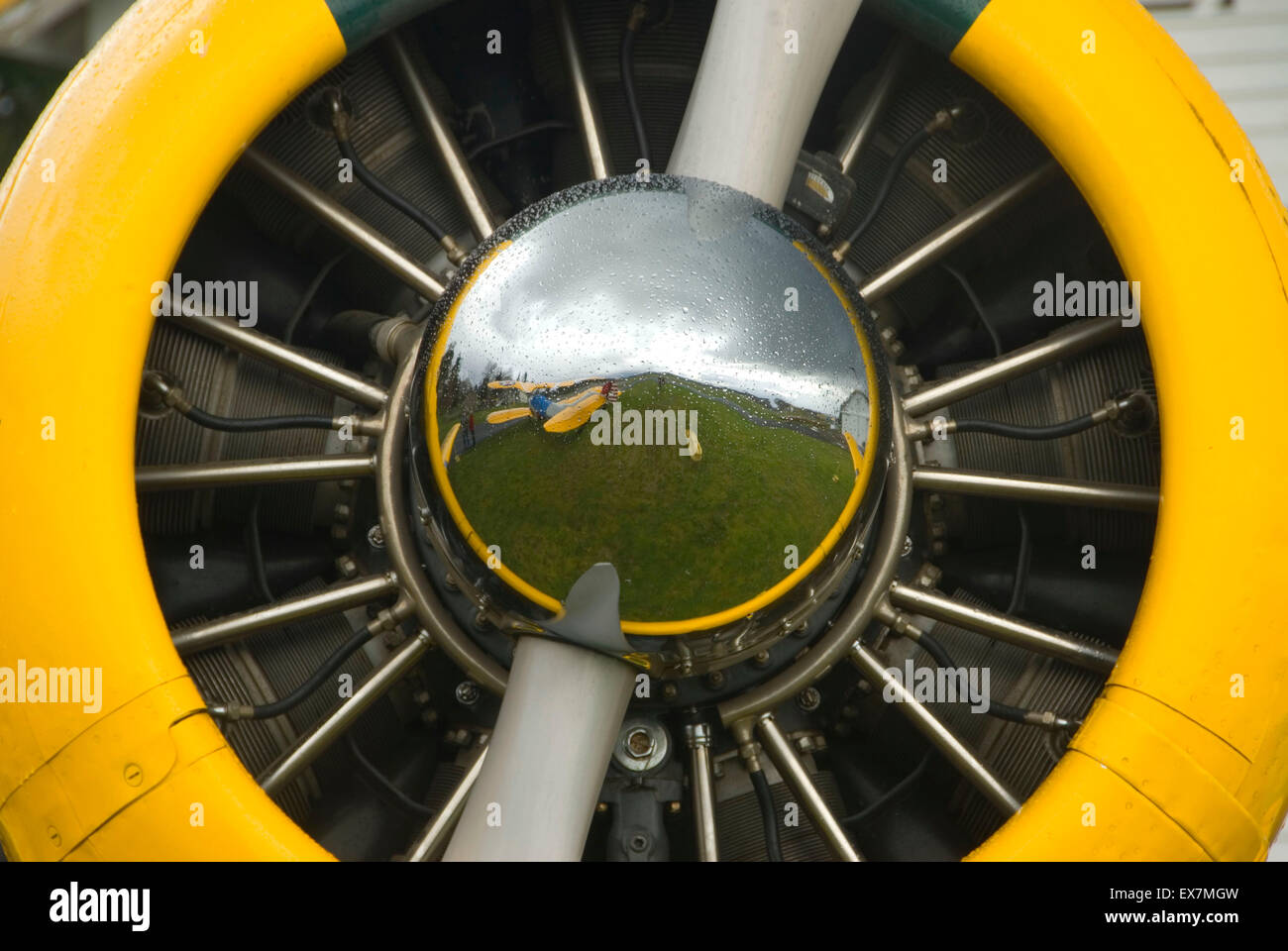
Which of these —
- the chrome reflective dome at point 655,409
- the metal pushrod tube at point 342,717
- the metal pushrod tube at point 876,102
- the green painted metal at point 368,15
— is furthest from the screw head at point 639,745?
the green painted metal at point 368,15

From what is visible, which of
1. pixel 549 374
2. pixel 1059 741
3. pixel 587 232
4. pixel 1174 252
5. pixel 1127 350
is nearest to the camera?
pixel 549 374

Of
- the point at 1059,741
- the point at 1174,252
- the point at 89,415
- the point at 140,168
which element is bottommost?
the point at 1059,741

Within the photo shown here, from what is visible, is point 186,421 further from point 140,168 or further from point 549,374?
point 549,374

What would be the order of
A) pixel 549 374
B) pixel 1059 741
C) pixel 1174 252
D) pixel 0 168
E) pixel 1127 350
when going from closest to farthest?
pixel 549 374 → pixel 1174 252 → pixel 1059 741 → pixel 1127 350 → pixel 0 168

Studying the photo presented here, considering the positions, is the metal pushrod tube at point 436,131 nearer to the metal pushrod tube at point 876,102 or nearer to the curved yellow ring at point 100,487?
the curved yellow ring at point 100,487

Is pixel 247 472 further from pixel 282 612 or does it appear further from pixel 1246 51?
pixel 1246 51

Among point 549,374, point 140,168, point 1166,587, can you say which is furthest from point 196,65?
point 1166,587

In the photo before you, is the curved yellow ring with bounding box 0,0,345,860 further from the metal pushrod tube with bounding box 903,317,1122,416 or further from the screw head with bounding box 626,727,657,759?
the metal pushrod tube with bounding box 903,317,1122,416
